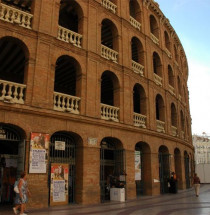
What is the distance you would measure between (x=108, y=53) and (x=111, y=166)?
7.40 metres

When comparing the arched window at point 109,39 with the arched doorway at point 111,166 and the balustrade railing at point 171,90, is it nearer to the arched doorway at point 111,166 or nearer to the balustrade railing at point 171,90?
the arched doorway at point 111,166

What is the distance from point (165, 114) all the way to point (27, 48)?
43.7 feet

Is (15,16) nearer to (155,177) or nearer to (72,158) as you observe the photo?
(72,158)

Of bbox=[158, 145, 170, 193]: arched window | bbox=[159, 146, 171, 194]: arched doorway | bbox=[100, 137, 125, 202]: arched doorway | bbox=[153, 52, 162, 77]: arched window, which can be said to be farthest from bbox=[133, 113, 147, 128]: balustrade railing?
bbox=[153, 52, 162, 77]: arched window

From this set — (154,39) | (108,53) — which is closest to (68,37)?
(108,53)

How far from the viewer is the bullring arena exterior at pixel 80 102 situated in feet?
40.0

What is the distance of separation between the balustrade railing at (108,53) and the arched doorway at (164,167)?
29.0 ft

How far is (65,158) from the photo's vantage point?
45.8 ft

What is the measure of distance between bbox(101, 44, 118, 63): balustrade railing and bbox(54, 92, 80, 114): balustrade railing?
12.9ft

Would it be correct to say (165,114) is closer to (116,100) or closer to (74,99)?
(116,100)

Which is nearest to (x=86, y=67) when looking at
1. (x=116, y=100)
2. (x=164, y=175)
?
(x=116, y=100)

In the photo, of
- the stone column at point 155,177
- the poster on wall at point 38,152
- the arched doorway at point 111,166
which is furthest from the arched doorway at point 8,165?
the stone column at point 155,177

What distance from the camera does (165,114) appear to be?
72.5 ft

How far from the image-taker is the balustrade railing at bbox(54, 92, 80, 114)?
43.9ft
